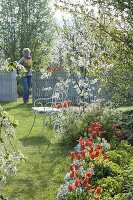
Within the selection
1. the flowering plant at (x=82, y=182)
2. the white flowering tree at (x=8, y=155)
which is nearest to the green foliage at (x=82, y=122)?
the flowering plant at (x=82, y=182)

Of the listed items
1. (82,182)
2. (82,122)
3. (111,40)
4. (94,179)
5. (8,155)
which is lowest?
(94,179)

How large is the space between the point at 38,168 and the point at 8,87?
1118 cm

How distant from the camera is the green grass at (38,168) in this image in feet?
17.9

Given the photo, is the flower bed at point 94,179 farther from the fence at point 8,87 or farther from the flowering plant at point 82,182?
the fence at point 8,87

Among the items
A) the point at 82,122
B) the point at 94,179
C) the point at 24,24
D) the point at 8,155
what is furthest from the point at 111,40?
the point at 24,24

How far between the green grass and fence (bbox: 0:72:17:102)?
749 centimetres

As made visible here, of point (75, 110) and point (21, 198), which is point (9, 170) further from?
point (75, 110)

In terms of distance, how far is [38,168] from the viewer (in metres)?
6.48

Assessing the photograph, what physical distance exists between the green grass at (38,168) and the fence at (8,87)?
749cm

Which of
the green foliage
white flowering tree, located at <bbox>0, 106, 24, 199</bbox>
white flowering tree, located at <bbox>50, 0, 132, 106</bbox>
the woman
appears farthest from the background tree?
white flowering tree, located at <bbox>0, 106, 24, 199</bbox>

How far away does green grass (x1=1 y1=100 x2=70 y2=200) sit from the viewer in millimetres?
5445

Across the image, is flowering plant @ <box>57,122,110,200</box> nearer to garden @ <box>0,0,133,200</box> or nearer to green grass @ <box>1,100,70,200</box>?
garden @ <box>0,0,133,200</box>

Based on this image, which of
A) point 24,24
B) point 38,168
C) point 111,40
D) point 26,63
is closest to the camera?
point 111,40

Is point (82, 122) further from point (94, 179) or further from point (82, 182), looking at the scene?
point (82, 182)
